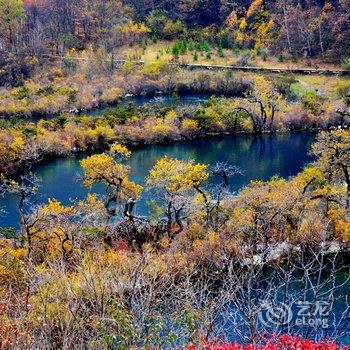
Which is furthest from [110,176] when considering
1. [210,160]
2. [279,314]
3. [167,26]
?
[167,26]

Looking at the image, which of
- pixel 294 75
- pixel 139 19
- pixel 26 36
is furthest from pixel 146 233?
pixel 139 19

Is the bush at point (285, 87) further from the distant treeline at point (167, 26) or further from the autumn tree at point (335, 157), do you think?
the autumn tree at point (335, 157)

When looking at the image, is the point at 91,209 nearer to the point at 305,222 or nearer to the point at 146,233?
the point at 146,233

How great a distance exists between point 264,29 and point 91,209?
164 feet

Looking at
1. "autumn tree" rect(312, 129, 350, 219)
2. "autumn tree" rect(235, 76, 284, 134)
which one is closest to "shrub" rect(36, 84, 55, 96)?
"autumn tree" rect(235, 76, 284, 134)

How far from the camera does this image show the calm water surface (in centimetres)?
3444

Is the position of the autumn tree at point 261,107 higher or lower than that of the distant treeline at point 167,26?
lower

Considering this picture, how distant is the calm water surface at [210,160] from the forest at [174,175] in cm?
20

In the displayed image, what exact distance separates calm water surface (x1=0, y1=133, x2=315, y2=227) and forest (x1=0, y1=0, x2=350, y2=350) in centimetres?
20

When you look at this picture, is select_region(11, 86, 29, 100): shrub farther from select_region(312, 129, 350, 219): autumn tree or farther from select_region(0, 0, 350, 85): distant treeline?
select_region(312, 129, 350, 219): autumn tree

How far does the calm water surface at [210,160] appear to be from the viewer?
→ 34438 millimetres

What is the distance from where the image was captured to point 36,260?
24.1 meters

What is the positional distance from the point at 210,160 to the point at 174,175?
14.8 metres

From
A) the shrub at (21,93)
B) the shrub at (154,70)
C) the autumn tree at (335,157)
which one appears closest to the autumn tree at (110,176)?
the autumn tree at (335,157)
